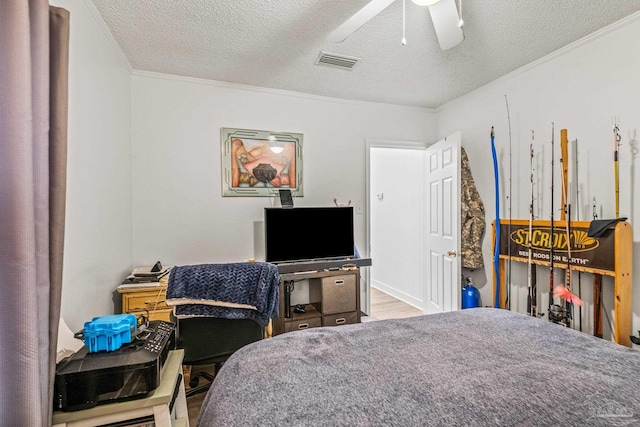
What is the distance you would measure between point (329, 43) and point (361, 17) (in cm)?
84

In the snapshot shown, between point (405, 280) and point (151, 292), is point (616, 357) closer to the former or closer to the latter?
point (151, 292)

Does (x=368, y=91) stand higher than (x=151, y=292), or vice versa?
(x=368, y=91)

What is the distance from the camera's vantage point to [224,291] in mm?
1934

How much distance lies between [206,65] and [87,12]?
→ 0.98m

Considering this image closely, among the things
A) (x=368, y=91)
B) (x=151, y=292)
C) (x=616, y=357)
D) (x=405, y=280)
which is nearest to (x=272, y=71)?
(x=368, y=91)

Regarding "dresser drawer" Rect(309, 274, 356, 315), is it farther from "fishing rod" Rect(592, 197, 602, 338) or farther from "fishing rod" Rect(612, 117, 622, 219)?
"fishing rod" Rect(612, 117, 622, 219)

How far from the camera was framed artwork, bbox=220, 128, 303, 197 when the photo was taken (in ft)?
10.4

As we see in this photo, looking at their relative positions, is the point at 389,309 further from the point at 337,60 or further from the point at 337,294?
the point at 337,60

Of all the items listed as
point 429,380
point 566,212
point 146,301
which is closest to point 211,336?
point 146,301

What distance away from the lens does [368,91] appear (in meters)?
3.40

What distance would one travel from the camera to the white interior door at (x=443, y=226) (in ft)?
10.5

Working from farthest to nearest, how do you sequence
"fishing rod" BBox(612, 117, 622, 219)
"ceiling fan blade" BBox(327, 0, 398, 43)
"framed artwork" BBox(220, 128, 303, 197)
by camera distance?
"framed artwork" BBox(220, 128, 303, 197) → "fishing rod" BBox(612, 117, 622, 219) → "ceiling fan blade" BBox(327, 0, 398, 43)

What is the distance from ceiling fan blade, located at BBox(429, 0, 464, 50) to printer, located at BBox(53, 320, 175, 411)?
1964mm

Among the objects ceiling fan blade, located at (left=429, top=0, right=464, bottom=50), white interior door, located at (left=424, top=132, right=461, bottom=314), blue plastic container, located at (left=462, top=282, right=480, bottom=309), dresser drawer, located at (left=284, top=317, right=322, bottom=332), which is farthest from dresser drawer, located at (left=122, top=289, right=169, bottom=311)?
blue plastic container, located at (left=462, top=282, right=480, bottom=309)
